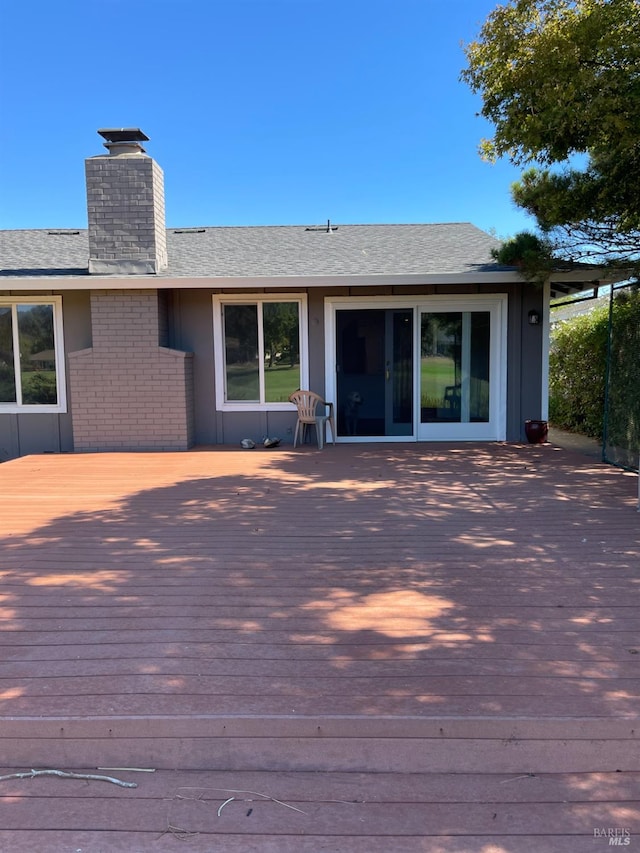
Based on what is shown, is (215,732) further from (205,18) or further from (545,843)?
(205,18)

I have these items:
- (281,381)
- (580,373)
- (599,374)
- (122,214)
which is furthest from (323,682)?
(580,373)

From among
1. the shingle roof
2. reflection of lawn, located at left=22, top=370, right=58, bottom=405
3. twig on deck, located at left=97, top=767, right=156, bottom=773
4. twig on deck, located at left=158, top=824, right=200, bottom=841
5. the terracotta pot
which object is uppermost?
the shingle roof

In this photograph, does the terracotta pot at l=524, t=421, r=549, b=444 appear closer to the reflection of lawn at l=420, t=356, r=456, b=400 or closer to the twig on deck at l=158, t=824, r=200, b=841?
the reflection of lawn at l=420, t=356, r=456, b=400

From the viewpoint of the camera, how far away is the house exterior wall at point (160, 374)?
30.0 ft

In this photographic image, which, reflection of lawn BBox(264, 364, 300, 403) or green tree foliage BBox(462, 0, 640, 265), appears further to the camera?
reflection of lawn BBox(264, 364, 300, 403)

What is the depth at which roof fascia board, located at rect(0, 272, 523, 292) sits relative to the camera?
8719 millimetres

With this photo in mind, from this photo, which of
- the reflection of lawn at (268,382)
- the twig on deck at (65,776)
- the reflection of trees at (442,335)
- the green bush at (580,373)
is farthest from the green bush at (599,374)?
the twig on deck at (65,776)

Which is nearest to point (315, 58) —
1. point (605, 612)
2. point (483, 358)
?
point (483, 358)

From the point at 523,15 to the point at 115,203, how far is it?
20.1 ft

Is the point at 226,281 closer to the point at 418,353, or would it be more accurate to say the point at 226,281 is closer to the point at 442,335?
the point at 418,353

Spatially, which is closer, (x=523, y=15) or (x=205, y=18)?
(x=523, y=15)

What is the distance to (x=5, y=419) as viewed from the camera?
9.75 metres

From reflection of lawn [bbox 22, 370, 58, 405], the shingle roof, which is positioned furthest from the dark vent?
reflection of lawn [bbox 22, 370, 58, 405]

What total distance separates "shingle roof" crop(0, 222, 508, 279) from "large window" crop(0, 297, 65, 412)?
0.59 metres
